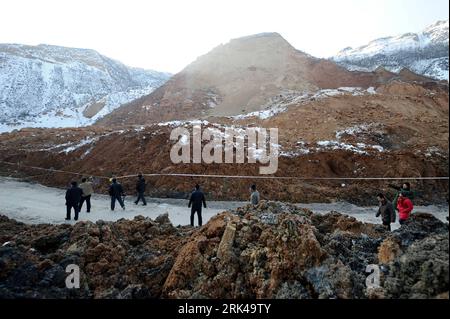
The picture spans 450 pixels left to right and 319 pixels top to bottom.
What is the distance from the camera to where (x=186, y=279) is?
4.94 metres

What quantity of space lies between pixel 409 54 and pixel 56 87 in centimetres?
7012

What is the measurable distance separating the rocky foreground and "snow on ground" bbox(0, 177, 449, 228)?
15.4 ft

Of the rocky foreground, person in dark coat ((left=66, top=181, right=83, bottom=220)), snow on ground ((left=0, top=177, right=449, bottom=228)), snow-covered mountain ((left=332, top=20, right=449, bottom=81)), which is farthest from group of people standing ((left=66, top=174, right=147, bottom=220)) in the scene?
snow-covered mountain ((left=332, top=20, right=449, bottom=81))

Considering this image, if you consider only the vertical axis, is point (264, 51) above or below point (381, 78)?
above

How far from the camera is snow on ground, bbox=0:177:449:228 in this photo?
11055mm

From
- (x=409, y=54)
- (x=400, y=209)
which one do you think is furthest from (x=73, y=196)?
(x=409, y=54)

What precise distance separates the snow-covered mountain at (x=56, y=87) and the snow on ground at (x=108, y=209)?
1290 inches

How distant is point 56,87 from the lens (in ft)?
196

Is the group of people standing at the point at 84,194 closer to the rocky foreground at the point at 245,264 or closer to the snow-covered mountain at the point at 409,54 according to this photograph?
the rocky foreground at the point at 245,264

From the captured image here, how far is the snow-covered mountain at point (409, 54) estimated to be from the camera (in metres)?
64.8

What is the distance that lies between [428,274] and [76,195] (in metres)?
9.01

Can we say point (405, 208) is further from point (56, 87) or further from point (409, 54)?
point (409, 54)

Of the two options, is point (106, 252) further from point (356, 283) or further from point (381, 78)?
point (381, 78)

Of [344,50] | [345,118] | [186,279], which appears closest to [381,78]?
[345,118]
